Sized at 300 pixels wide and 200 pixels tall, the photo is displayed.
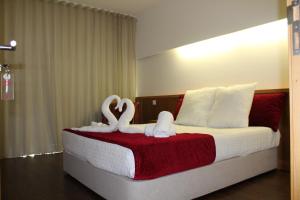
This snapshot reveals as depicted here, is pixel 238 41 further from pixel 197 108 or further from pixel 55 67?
pixel 55 67

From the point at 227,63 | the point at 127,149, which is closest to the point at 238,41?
the point at 227,63

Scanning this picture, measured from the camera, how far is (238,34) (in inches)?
122

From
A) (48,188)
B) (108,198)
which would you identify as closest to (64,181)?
(48,188)

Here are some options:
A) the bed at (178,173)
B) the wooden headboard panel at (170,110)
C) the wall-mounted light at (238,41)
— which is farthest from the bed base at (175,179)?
the wall-mounted light at (238,41)

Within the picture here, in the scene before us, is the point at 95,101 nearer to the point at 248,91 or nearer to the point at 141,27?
the point at 141,27

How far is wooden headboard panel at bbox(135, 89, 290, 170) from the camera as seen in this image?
259 centimetres

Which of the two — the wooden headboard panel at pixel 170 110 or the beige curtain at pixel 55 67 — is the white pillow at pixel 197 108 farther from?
the beige curtain at pixel 55 67

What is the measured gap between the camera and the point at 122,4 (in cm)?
409

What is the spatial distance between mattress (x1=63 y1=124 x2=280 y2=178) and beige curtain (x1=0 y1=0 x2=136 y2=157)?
1.43m

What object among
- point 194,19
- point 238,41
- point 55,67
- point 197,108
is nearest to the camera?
point 197,108

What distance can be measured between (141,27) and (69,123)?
88.0 inches

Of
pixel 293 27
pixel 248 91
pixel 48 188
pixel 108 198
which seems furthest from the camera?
pixel 248 91

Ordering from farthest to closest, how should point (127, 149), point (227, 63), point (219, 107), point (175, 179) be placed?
1. point (227, 63)
2. point (219, 107)
3. point (175, 179)
4. point (127, 149)

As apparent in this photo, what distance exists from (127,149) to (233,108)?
1.51 m
